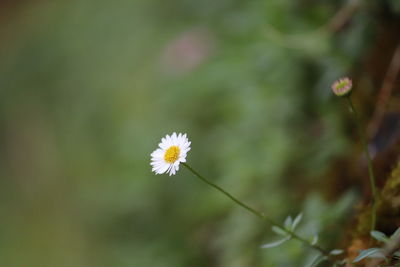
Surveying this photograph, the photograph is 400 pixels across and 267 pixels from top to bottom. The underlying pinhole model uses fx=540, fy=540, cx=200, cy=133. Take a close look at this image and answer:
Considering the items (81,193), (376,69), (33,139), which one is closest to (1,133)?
(33,139)

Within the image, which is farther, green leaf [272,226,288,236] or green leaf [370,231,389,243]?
green leaf [272,226,288,236]

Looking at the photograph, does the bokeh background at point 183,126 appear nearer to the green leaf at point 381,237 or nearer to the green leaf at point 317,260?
the green leaf at point 317,260

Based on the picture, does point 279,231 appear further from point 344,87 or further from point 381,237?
point 344,87

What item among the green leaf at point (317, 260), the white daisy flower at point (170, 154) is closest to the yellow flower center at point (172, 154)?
the white daisy flower at point (170, 154)

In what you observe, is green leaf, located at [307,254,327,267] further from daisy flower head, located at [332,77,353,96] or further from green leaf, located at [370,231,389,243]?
daisy flower head, located at [332,77,353,96]

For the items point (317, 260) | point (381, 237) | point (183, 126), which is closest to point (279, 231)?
point (317, 260)

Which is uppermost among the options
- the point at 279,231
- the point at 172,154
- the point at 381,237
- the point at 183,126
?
the point at 183,126

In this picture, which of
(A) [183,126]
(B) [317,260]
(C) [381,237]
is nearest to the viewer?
(C) [381,237]

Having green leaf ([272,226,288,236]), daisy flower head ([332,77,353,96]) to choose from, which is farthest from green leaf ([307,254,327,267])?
daisy flower head ([332,77,353,96])
